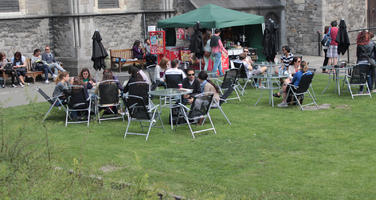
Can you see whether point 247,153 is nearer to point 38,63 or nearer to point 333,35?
point 333,35

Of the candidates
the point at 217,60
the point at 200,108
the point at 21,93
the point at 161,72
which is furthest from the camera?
the point at 217,60

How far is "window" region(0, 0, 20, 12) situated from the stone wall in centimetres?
1175

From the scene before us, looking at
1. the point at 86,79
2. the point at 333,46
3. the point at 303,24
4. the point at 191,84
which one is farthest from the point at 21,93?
the point at 303,24

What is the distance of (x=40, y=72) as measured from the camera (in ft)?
62.0

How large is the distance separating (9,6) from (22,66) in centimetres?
329

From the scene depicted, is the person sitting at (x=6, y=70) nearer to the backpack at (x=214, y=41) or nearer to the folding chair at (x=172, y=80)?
the backpack at (x=214, y=41)

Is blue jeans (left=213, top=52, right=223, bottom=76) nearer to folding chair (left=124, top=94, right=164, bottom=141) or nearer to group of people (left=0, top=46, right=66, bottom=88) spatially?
group of people (left=0, top=46, right=66, bottom=88)

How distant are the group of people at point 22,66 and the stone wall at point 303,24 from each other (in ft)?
36.0

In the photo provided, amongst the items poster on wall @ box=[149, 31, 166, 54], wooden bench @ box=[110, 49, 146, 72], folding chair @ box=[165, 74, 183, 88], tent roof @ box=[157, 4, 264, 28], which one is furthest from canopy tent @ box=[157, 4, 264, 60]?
folding chair @ box=[165, 74, 183, 88]

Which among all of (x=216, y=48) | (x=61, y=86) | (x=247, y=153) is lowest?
(x=247, y=153)

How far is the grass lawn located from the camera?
278 inches

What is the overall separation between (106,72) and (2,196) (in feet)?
22.9

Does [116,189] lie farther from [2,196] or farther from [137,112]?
[137,112]

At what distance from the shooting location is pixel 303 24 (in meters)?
25.0
